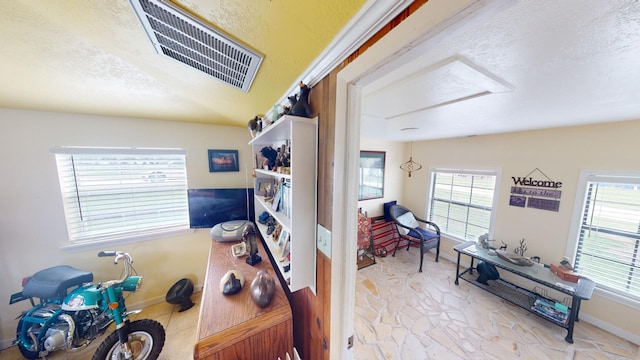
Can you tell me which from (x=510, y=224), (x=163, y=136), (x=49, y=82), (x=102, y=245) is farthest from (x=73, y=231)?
(x=510, y=224)

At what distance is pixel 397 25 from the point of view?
0.46m

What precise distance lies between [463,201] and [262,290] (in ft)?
11.0

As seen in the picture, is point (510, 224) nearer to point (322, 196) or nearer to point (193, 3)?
point (322, 196)

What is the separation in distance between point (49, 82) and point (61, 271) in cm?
166

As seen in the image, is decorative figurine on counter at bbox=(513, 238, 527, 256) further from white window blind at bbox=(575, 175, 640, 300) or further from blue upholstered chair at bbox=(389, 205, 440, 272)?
blue upholstered chair at bbox=(389, 205, 440, 272)

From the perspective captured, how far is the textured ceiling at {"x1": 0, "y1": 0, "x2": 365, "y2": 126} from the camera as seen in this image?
23.5 inches

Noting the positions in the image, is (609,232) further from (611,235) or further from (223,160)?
(223,160)

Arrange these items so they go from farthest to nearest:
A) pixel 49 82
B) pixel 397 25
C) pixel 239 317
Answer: pixel 49 82 < pixel 239 317 < pixel 397 25

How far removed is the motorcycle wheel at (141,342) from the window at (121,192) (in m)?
0.96

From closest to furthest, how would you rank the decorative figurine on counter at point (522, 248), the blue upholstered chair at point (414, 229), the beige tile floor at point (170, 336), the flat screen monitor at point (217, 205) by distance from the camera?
the beige tile floor at point (170, 336), the flat screen monitor at point (217, 205), the decorative figurine on counter at point (522, 248), the blue upholstered chair at point (414, 229)

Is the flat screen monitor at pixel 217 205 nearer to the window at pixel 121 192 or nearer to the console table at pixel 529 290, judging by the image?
the window at pixel 121 192

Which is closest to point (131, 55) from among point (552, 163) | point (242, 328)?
point (242, 328)

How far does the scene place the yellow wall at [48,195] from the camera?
5.26 feet

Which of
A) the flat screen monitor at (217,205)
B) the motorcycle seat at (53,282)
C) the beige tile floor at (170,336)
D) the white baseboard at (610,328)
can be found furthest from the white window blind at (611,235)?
the motorcycle seat at (53,282)
